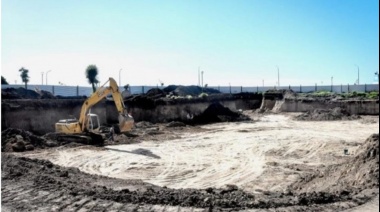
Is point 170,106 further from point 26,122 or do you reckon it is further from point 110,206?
point 110,206

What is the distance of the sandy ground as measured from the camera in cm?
960

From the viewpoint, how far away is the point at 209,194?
665cm

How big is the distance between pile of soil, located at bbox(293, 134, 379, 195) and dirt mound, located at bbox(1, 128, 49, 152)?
10.3 metres

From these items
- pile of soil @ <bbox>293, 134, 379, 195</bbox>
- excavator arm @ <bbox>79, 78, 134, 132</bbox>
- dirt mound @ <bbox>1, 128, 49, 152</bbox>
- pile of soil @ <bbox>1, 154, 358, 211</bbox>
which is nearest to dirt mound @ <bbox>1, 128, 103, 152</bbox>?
dirt mound @ <bbox>1, 128, 49, 152</bbox>

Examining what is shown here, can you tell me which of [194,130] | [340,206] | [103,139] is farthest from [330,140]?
[340,206]


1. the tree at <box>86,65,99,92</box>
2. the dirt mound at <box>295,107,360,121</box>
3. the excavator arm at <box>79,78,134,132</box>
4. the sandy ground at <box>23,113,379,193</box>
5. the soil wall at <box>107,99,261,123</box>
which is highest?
the tree at <box>86,65,99,92</box>

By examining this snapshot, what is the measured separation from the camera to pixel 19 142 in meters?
14.2

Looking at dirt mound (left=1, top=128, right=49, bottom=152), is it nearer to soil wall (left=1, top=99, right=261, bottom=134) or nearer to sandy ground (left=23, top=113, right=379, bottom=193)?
sandy ground (left=23, top=113, right=379, bottom=193)

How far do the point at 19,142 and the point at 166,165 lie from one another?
6402mm

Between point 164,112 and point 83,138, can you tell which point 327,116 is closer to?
point 164,112

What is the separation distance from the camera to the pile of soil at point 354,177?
6.65 m

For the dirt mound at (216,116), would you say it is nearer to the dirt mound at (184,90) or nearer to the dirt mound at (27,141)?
the dirt mound at (184,90)

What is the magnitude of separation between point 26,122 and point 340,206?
17426 mm

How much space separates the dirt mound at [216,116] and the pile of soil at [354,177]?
61.0 ft
